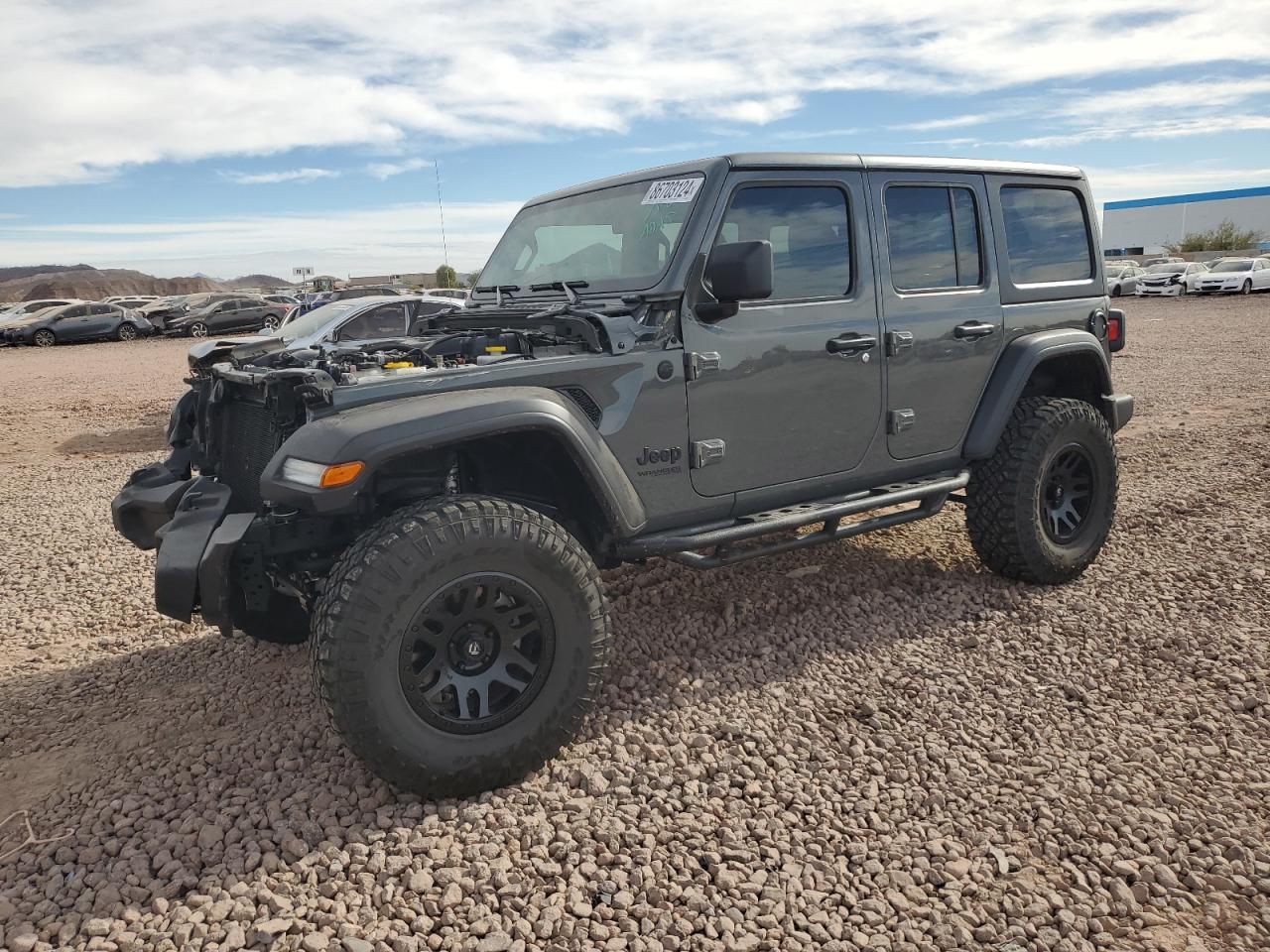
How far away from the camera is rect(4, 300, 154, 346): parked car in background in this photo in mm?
27656

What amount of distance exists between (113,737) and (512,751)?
1694mm

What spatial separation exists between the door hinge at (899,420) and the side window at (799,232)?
0.59m

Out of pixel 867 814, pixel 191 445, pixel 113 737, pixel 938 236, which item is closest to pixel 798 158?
pixel 938 236

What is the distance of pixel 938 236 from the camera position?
4320 millimetres

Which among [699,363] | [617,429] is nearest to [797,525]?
[699,363]

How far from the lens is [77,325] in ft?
93.6

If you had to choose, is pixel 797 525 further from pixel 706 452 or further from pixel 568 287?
Result: pixel 568 287

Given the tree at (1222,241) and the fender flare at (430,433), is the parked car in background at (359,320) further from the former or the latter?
the tree at (1222,241)

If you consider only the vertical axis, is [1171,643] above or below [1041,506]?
below

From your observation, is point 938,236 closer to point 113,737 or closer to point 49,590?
point 113,737

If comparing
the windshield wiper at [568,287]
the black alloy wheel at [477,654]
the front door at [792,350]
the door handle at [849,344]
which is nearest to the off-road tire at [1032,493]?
the front door at [792,350]

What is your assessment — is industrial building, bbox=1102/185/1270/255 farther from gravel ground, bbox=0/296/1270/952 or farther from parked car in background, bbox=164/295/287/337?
gravel ground, bbox=0/296/1270/952

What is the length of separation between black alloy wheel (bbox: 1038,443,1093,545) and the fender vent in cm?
265

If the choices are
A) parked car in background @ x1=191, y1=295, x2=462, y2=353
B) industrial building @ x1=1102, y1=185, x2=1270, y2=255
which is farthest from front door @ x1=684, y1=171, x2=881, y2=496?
industrial building @ x1=1102, y1=185, x2=1270, y2=255
